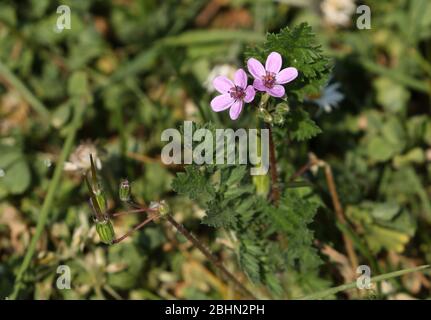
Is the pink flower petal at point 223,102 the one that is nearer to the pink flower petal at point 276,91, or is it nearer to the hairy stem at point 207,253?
the pink flower petal at point 276,91

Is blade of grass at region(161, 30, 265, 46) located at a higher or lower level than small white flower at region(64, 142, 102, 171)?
higher

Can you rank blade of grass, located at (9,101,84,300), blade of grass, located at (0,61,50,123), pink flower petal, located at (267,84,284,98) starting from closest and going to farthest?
1. pink flower petal, located at (267,84,284,98)
2. blade of grass, located at (9,101,84,300)
3. blade of grass, located at (0,61,50,123)

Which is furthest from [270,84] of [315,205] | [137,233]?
[137,233]

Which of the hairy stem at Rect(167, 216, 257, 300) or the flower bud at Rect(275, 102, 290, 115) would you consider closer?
the flower bud at Rect(275, 102, 290, 115)

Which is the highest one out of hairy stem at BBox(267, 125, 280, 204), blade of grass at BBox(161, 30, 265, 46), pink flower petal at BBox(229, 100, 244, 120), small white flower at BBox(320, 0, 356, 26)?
small white flower at BBox(320, 0, 356, 26)

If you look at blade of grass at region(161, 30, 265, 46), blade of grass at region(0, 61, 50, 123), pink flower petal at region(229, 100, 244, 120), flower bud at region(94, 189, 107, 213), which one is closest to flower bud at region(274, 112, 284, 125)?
pink flower petal at region(229, 100, 244, 120)

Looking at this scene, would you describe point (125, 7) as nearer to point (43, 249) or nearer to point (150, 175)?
point (150, 175)

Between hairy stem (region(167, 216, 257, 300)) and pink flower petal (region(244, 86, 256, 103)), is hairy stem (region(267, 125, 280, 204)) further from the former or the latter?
hairy stem (region(167, 216, 257, 300))
